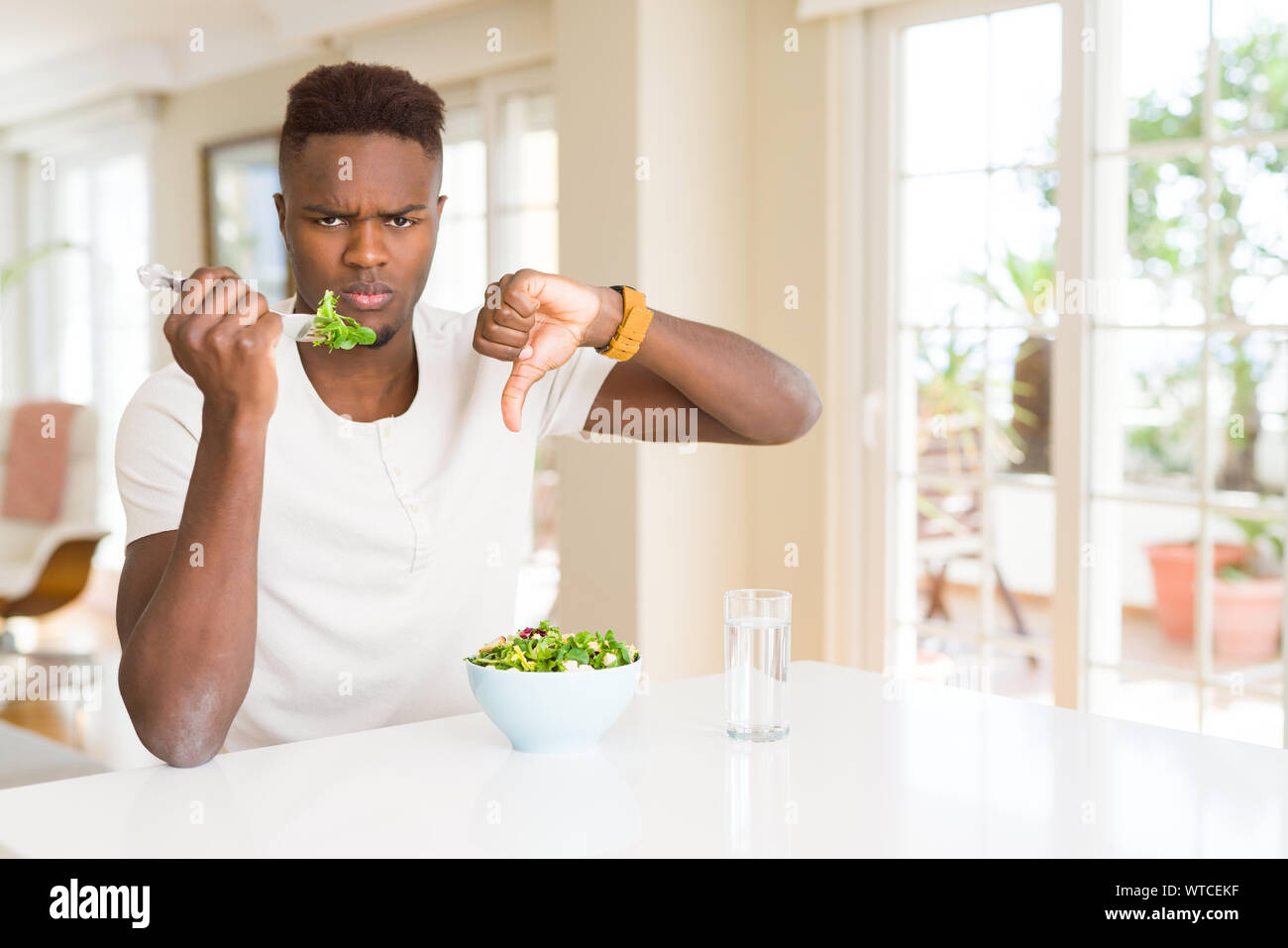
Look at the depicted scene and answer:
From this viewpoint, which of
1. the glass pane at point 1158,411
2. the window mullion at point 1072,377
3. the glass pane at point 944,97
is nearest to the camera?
the window mullion at point 1072,377

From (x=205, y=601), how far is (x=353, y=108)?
61 cm

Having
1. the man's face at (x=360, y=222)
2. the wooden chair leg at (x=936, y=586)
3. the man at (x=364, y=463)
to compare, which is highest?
the man's face at (x=360, y=222)

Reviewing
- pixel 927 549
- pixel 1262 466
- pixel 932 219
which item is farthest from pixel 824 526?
pixel 1262 466

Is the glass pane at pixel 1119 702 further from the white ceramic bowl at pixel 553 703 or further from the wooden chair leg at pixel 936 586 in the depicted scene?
the white ceramic bowl at pixel 553 703

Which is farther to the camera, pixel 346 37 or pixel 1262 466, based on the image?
pixel 1262 466

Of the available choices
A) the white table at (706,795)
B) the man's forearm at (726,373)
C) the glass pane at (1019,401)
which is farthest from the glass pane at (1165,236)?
the white table at (706,795)

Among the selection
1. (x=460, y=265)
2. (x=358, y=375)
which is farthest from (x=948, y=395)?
(x=358, y=375)

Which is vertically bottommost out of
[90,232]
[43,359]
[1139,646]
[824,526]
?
[1139,646]

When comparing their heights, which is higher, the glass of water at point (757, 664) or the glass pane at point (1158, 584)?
the glass of water at point (757, 664)

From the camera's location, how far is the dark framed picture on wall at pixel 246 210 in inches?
203

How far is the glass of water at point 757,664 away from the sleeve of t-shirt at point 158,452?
599 mm
